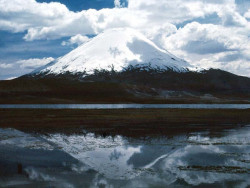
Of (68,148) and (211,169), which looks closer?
(211,169)

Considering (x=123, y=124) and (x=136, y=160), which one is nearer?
(x=136, y=160)

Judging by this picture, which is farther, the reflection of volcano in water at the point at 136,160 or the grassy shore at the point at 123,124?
the grassy shore at the point at 123,124

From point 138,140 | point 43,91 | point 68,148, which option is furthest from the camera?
point 43,91

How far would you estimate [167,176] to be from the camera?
19250 mm

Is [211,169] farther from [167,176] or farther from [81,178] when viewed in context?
[81,178]

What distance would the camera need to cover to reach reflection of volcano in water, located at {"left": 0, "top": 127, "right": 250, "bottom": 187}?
18344mm

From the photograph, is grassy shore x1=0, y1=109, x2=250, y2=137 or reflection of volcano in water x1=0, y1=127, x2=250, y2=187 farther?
grassy shore x1=0, y1=109, x2=250, y2=137

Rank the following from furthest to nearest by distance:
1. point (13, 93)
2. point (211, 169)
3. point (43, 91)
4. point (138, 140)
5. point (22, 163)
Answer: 1. point (43, 91)
2. point (13, 93)
3. point (138, 140)
4. point (22, 163)
5. point (211, 169)

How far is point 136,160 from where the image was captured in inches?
949

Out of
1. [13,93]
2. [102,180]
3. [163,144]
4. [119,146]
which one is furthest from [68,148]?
[13,93]

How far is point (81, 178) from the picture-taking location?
18.6m

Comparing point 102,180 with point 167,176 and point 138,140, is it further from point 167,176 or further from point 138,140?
point 138,140

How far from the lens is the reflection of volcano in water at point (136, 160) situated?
18344 mm

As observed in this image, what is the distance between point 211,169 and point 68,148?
13.6m
